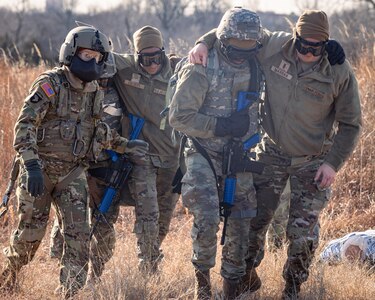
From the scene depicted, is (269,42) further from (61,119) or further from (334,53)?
(61,119)

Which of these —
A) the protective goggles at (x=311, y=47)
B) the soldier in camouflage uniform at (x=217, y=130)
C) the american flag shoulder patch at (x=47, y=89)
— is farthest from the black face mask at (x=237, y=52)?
the american flag shoulder patch at (x=47, y=89)

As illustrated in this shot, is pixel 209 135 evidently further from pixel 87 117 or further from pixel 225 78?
pixel 87 117

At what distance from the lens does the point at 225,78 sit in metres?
4.41

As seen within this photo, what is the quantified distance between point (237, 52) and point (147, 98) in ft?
4.01

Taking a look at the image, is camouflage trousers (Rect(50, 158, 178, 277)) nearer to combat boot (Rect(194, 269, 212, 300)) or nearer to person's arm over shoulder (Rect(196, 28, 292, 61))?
combat boot (Rect(194, 269, 212, 300))

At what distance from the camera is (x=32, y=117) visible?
3.99 m

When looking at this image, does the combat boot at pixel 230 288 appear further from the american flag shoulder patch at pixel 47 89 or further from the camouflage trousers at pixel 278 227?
the american flag shoulder patch at pixel 47 89

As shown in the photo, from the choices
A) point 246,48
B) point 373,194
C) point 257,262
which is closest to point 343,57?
point 246,48

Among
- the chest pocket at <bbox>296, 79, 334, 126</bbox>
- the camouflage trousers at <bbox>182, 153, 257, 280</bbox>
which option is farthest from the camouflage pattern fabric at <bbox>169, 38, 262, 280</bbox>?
the chest pocket at <bbox>296, 79, 334, 126</bbox>

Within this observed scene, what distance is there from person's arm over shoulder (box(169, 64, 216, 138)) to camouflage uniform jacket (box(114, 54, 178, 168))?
3.24ft

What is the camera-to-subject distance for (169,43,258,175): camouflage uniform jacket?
4.29 metres

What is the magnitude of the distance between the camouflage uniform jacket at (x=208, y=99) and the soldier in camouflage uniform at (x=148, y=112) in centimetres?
85

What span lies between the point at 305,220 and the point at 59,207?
159cm

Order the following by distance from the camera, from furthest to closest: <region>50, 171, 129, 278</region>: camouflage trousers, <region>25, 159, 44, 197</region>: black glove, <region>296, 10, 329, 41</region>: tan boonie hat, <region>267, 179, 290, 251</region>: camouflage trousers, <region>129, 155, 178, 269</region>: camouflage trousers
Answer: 1. <region>267, 179, 290, 251</region>: camouflage trousers
2. <region>129, 155, 178, 269</region>: camouflage trousers
3. <region>50, 171, 129, 278</region>: camouflage trousers
4. <region>296, 10, 329, 41</region>: tan boonie hat
5. <region>25, 159, 44, 197</region>: black glove
